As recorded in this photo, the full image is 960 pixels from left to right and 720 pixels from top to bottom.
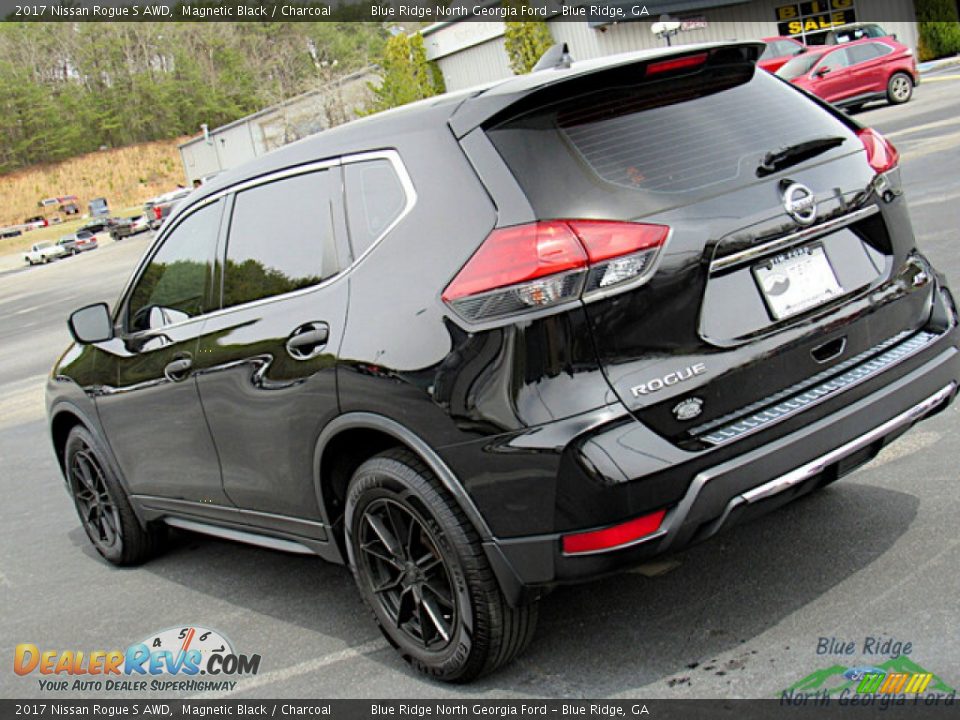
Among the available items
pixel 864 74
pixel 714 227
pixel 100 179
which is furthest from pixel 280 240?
pixel 100 179

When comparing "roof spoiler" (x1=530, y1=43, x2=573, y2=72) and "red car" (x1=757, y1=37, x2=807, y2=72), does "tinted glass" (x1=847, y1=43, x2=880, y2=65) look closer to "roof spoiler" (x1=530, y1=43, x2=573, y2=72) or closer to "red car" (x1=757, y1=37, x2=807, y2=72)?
"red car" (x1=757, y1=37, x2=807, y2=72)

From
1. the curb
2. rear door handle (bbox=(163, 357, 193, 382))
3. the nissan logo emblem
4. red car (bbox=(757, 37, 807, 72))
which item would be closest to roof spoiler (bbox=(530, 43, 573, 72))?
the nissan logo emblem

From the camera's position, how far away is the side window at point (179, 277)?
4.73 m

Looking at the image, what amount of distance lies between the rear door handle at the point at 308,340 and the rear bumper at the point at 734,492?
941 millimetres

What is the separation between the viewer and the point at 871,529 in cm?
447

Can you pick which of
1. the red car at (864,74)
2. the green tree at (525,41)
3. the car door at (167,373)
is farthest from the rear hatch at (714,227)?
the green tree at (525,41)

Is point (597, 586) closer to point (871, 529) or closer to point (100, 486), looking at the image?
point (871, 529)

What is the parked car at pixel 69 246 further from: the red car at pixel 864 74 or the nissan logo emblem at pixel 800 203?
the nissan logo emblem at pixel 800 203

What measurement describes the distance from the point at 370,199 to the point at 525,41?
4352 centimetres

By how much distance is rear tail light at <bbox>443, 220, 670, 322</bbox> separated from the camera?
10.8 ft

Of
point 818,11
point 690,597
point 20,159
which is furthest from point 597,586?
point 20,159

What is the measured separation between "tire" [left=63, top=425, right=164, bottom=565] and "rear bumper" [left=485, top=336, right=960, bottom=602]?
2.76m

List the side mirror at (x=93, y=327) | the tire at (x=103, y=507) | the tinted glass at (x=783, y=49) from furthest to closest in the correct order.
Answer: the tinted glass at (x=783, y=49) → the tire at (x=103, y=507) → the side mirror at (x=93, y=327)

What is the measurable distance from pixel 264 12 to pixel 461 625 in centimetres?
12862
